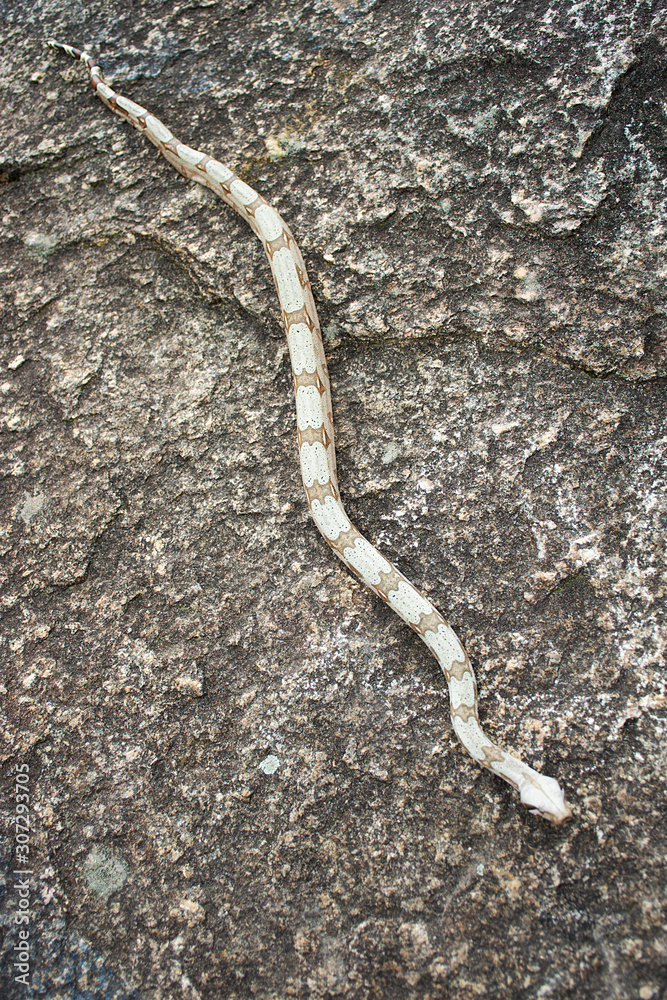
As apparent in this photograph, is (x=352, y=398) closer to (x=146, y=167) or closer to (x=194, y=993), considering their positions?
(x=146, y=167)

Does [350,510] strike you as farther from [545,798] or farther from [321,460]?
[545,798]

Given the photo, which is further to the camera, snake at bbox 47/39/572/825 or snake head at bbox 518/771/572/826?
snake at bbox 47/39/572/825

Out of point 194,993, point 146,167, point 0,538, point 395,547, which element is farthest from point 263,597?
point 146,167

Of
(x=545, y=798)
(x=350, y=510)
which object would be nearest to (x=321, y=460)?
(x=350, y=510)

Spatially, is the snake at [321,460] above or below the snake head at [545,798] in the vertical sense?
above

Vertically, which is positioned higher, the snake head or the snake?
the snake
